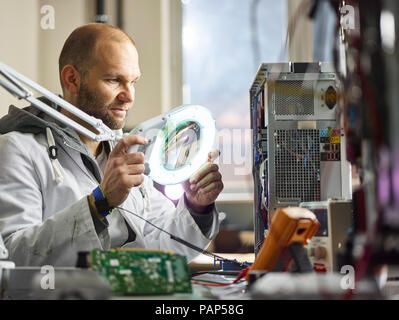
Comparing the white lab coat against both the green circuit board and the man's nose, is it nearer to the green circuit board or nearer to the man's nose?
the man's nose

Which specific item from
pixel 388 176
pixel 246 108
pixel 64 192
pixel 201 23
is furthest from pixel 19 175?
pixel 201 23

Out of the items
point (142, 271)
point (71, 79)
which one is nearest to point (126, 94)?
point (71, 79)

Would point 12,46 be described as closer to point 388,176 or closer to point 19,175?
point 19,175

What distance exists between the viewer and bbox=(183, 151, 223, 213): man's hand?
149cm

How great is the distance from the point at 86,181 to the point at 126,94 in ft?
1.11

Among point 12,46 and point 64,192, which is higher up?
point 12,46

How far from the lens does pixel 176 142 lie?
1323 millimetres

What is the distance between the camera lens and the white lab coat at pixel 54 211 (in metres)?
1.32

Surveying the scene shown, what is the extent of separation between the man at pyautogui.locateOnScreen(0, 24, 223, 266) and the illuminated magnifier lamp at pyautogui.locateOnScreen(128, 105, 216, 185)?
0.13 feet

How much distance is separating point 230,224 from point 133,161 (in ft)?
8.05

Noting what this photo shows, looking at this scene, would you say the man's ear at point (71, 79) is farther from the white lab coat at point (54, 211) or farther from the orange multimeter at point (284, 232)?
the orange multimeter at point (284, 232)

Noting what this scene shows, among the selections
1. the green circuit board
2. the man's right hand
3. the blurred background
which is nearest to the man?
the man's right hand

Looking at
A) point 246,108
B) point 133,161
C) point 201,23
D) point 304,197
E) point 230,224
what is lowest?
point 230,224
